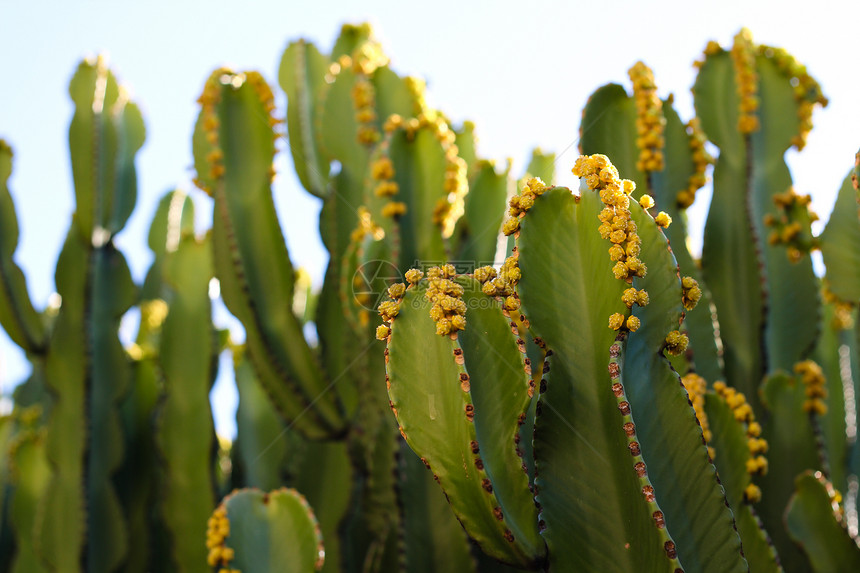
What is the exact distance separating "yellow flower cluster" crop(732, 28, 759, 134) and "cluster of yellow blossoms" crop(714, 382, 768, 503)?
0.89 m

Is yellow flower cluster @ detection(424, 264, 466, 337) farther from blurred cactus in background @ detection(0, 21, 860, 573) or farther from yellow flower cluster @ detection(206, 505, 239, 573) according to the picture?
yellow flower cluster @ detection(206, 505, 239, 573)

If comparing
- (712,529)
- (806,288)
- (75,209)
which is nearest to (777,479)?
(806,288)

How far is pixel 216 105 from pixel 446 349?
1634 millimetres

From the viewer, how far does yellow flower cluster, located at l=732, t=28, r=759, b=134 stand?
8.18ft

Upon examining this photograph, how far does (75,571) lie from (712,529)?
214 cm

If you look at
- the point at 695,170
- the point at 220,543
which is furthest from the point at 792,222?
the point at 220,543

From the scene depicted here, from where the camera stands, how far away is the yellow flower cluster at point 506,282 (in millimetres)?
1430

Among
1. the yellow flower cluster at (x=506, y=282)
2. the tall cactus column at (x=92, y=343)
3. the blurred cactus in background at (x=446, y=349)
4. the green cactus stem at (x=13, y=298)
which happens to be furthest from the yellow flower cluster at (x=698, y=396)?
the green cactus stem at (x=13, y=298)

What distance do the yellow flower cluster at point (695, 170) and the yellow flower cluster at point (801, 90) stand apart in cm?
30

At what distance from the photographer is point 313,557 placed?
1.79m

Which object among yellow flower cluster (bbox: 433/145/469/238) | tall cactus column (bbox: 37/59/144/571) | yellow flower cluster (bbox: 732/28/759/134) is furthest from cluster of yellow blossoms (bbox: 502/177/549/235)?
tall cactus column (bbox: 37/59/144/571)

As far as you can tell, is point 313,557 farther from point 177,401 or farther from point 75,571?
point 75,571

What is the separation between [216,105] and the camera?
2.70 metres

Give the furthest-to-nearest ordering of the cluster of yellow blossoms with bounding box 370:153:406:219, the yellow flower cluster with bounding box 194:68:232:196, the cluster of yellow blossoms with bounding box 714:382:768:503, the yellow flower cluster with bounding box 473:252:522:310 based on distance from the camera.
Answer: the yellow flower cluster with bounding box 194:68:232:196, the cluster of yellow blossoms with bounding box 370:153:406:219, the cluster of yellow blossoms with bounding box 714:382:768:503, the yellow flower cluster with bounding box 473:252:522:310
